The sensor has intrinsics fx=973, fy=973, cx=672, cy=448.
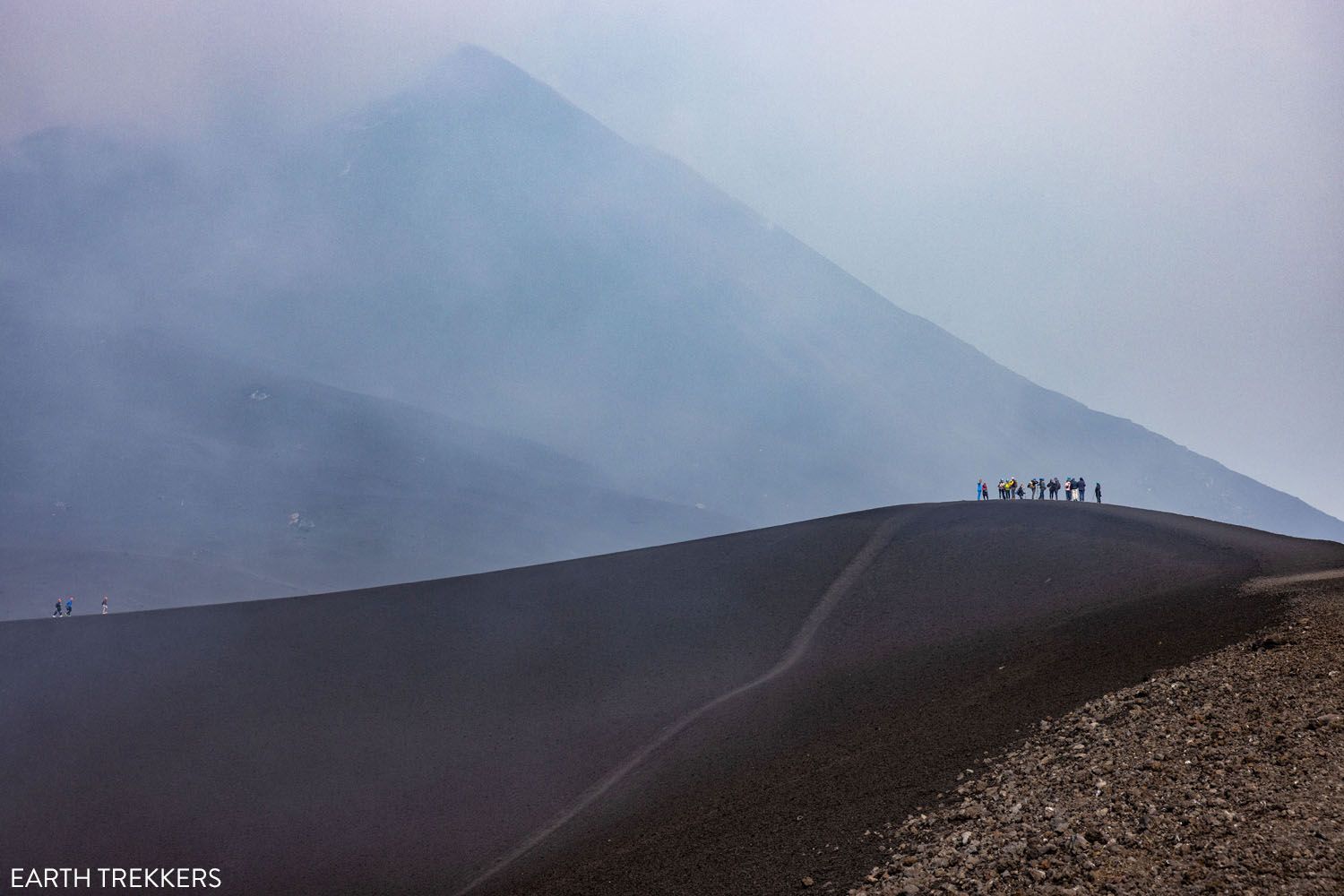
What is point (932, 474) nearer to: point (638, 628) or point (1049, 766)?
point (638, 628)

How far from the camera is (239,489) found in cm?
10006

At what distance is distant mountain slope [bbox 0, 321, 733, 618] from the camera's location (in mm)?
82062

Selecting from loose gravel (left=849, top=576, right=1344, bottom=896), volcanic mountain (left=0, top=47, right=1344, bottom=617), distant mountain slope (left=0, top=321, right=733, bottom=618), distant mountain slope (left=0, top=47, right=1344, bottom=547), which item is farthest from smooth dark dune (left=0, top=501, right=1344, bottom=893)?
distant mountain slope (left=0, top=47, right=1344, bottom=547)

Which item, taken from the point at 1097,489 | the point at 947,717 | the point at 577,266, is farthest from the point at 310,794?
the point at 577,266

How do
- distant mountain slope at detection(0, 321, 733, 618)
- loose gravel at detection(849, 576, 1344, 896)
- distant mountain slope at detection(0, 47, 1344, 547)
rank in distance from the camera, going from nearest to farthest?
loose gravel at detection(849, 576, 1344, 896)
distant mountain slope at detection(0, 321, 733, 618)
distant mountain slope at detection(0, 47, 1344, 547)

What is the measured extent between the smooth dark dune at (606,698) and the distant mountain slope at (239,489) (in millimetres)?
53216

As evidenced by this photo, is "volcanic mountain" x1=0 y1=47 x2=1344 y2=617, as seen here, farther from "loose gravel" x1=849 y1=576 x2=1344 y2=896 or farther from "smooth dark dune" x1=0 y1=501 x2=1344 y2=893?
"loose gravel" x1=849 y1=576 x2=1344 y2=896

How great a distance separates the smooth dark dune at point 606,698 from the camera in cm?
1355

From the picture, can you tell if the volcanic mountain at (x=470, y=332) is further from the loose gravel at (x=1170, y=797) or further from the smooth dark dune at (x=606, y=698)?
the loose gravel at (x=1170, y=797)

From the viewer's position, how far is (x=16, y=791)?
20.2m

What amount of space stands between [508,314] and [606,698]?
503 feet

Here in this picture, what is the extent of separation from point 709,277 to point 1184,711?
614 feet

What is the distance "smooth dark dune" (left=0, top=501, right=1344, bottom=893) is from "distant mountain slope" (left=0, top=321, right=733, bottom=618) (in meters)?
53.2

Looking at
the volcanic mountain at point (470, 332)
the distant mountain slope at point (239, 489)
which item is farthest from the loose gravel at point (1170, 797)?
the volcanic mountain at point (470, 332)
